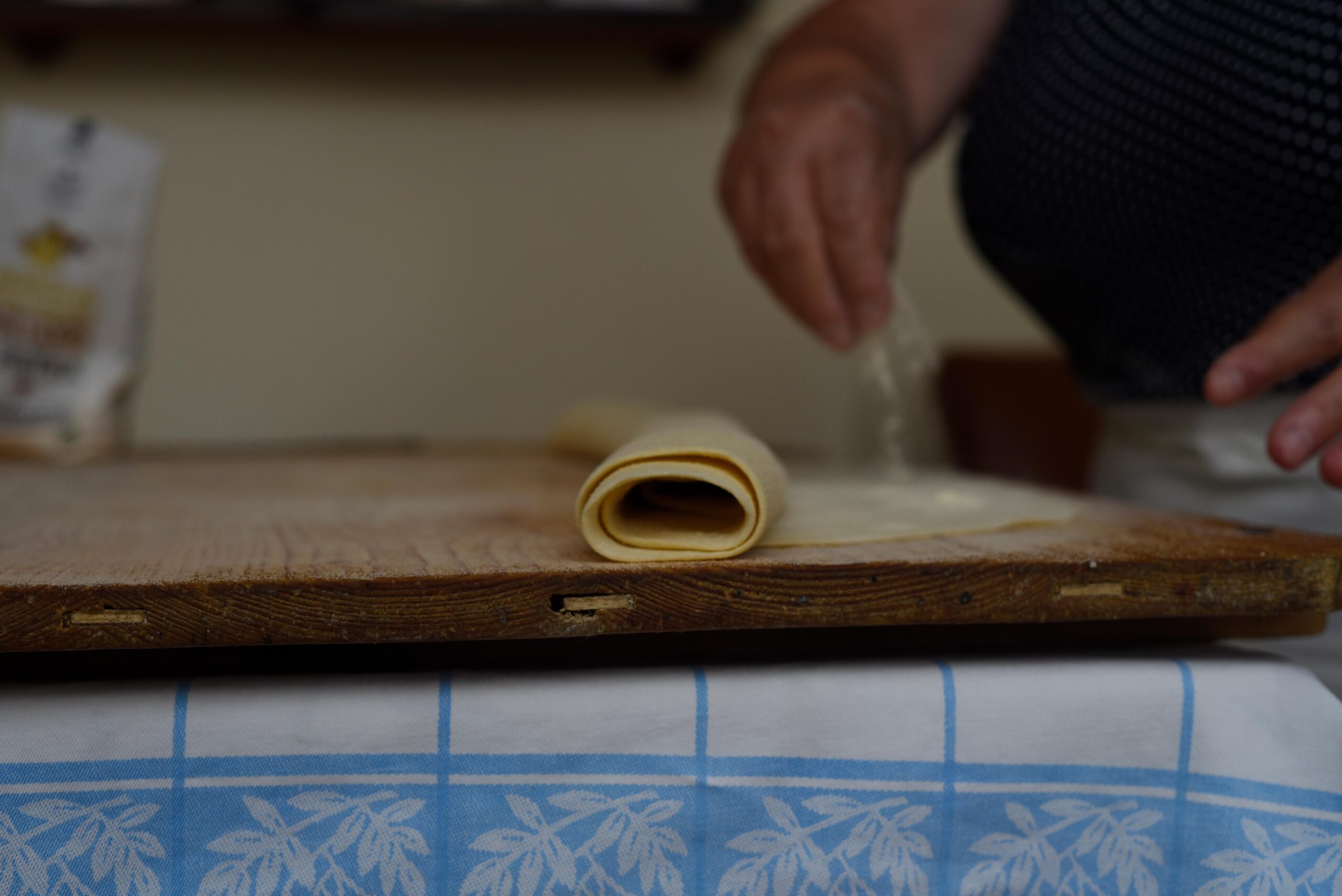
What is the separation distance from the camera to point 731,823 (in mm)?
429

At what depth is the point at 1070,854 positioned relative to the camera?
44 cm

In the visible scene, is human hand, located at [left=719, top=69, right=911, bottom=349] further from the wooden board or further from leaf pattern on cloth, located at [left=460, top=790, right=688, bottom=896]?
leaf pattern on cloth, located at [left=460, top=790, right=688, bottom=896]

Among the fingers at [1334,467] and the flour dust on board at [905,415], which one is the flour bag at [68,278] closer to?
the flour dust on board at [905,415]

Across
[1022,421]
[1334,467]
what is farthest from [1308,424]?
[1022,421]

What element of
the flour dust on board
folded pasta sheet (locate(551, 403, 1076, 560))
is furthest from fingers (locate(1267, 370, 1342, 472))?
the flour dust on board

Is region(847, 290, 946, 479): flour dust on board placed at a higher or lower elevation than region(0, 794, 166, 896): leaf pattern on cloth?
higher

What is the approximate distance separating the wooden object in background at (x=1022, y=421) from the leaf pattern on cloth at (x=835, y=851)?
115 cm

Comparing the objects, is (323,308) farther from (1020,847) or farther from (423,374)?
(1020,847)

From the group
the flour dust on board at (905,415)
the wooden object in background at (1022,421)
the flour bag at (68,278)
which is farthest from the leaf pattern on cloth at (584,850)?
the wooden object in background at (1022,421)

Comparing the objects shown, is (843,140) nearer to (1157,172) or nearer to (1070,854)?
(1157,172)

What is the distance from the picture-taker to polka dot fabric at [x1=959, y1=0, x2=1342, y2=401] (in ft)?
2.04

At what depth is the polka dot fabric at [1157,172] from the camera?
0.62 metres

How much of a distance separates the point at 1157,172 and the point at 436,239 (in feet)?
3.92

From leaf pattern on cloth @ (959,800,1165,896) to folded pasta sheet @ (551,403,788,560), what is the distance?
160 mm
